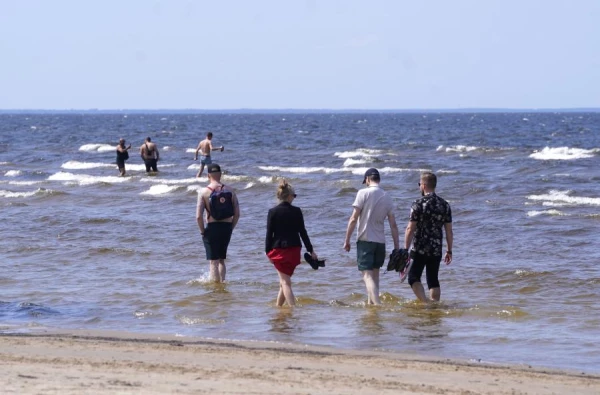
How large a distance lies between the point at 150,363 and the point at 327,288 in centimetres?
522

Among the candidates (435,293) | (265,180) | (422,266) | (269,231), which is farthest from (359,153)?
(269,231)

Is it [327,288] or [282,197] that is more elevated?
[282,197]

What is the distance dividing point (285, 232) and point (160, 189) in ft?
53.6

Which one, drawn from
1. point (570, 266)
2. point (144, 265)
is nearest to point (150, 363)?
point (144, 265)

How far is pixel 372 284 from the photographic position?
10094 mm

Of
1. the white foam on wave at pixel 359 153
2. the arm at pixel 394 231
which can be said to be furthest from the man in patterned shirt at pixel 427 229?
the white foam on wave at pixel 359 153

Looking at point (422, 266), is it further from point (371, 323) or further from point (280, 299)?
point (280, 299)

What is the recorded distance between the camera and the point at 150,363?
6.82 meters

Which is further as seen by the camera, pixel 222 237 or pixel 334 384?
pixel 222 237

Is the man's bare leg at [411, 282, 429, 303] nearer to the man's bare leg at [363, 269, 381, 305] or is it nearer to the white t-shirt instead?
the man's bare leg at [363, 269, 381, 305]

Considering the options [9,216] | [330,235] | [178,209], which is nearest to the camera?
[330,235]

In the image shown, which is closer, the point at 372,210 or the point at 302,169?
the point at 372,210

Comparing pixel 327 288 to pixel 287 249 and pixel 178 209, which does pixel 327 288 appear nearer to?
pixel 287 249

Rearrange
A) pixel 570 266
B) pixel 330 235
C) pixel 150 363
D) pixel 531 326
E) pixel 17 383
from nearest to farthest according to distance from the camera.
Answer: pixel 17 383 → pixel 150 363 → pixel 531 326 → pixel 570 266 → pixel 330 235
